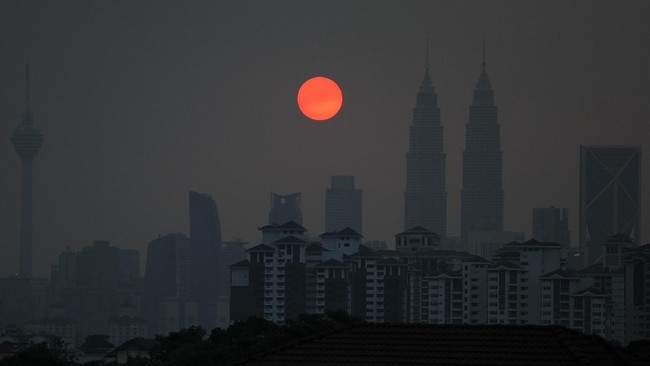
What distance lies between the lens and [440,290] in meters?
194

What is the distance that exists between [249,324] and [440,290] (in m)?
91.5

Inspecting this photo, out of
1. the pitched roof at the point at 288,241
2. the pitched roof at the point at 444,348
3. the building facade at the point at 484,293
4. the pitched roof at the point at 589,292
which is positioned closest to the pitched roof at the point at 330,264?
the building facade at the point at 484,293

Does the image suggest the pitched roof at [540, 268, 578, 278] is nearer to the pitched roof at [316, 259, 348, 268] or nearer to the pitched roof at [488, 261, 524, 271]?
the pitched roof at [488, 261, 524, 271]

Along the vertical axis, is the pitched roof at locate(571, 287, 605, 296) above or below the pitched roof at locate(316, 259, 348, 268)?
below

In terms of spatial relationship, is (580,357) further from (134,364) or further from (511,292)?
(511,292)

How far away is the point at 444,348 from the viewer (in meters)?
31.6

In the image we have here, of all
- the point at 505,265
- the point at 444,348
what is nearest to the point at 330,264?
the point at 505,265

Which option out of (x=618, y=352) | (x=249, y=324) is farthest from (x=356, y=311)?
(x=618, y=352)

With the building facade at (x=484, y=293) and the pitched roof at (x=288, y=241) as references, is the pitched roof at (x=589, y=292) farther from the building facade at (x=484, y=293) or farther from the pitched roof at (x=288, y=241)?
the pitched roof at (x=288, y=241)

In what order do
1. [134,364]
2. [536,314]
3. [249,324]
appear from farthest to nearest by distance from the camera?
1. [536,314]
2. [249,324]
3. [134,364]

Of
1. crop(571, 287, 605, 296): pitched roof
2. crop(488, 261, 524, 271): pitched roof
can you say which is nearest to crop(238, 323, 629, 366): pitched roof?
crop(571, 287, 605, 296): pitched roof

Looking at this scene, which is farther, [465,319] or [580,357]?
[465,319]

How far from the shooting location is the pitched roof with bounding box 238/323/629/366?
102 feet

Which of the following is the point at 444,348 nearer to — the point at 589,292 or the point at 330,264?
the point at 589,292
